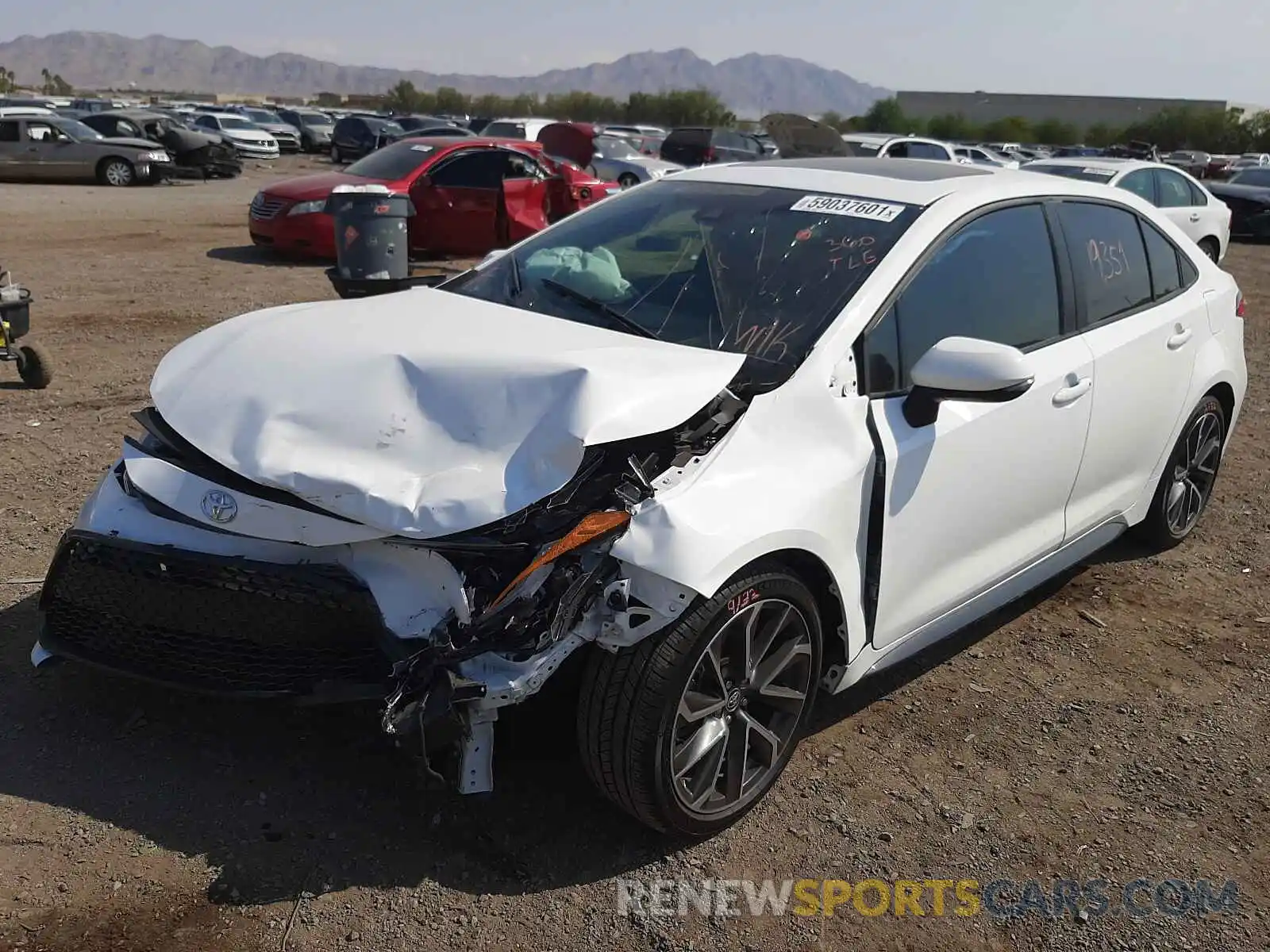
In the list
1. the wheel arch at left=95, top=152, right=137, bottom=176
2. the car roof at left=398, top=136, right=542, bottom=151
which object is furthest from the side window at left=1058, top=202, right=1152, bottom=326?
the wheel arch at left=95, top=152, right=137, bottom=176

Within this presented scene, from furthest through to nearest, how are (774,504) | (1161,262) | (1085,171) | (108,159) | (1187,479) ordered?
(108,159) < (1085,171) < (1187,479) < (1161,262) < (774,504)

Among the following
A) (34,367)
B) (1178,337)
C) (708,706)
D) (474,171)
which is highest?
(1178,337)

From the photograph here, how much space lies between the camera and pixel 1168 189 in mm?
13109

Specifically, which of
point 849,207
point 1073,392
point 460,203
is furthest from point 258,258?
point 1073,392

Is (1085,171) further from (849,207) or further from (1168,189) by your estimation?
(849,207)

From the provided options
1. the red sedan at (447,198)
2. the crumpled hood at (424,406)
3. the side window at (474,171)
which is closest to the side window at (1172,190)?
the red sedan at (447,198)

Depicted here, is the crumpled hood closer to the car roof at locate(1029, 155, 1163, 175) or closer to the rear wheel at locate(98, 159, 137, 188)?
the car roof at locate(1029, 155, 1163, 175)

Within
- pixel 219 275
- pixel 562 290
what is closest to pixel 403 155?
pixel 219 275

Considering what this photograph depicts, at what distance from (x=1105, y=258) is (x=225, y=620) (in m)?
3.37

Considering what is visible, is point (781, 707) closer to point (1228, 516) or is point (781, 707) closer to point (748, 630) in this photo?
point (748, 630)

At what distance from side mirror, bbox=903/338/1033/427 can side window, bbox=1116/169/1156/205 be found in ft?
34.5

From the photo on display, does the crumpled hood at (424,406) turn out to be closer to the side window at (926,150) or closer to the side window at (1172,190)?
the side window at (1172,190)

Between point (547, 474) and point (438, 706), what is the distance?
0.60m

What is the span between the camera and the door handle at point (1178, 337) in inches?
168
